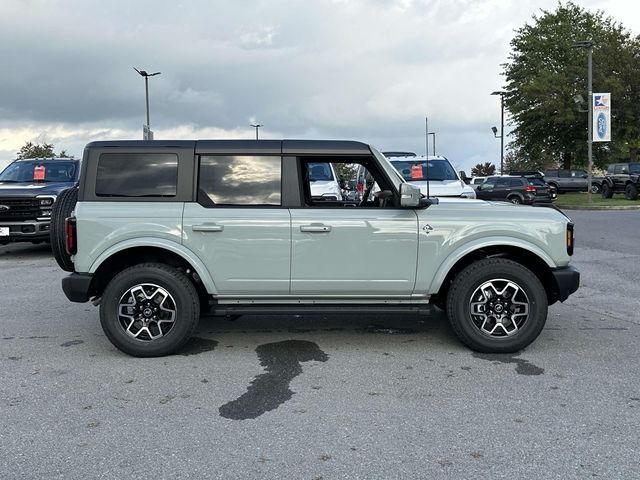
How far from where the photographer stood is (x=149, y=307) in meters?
5.12

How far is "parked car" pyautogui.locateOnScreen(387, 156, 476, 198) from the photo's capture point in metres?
13.7

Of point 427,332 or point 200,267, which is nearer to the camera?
point 200,267

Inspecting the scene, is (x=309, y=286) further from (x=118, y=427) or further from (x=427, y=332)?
(x=118, y=427)

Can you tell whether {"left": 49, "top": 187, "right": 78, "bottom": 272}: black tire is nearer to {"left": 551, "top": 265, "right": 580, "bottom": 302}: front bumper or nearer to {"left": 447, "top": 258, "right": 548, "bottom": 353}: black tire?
{"left": 447, "top": 258, "right": 548, "bottom": 353}: black tire

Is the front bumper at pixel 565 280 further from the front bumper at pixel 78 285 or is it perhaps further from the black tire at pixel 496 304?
the front bumper at pixel 78 285

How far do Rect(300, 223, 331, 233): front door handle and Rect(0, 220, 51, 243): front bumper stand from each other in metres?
7.83

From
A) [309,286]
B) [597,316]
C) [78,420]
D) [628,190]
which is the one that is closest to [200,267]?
[309,286]

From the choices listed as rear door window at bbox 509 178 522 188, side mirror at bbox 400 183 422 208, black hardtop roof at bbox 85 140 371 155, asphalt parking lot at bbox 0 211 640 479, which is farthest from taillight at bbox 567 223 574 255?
rear door window at bbox 509 178 522 188

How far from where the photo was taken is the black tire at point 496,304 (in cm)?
511

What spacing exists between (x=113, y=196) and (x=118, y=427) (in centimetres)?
213

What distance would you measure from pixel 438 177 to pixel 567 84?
1158 inches

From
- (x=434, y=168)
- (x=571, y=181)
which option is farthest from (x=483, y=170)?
(x=434, y=168)

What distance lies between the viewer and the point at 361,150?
531cm

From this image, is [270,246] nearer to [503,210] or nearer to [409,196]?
[409,196]
